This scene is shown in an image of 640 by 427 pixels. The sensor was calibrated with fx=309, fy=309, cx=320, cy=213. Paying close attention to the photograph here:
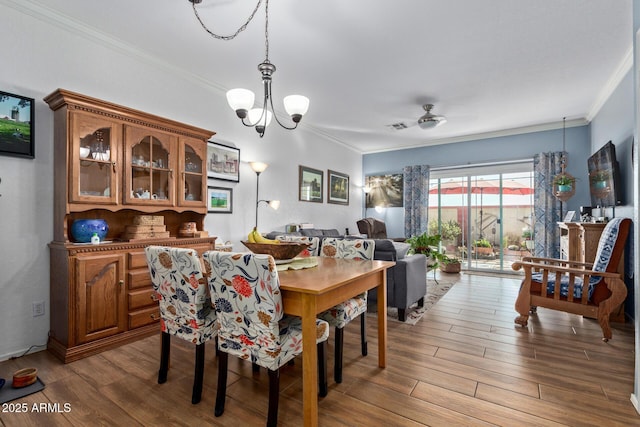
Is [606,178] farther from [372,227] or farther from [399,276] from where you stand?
[372,227]

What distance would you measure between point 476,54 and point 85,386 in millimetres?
4315

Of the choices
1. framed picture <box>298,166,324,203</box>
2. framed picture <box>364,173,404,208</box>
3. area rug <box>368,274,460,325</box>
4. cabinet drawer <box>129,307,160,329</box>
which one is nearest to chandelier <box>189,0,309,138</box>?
cabinet drawer <box>129,307,160,329</box>

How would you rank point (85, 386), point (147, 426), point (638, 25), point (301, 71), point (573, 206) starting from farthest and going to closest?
point (573, 206), point (301, 71), point (85, 386), point (638, 25), point (147, 426)

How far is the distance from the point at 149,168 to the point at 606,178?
16.8 ft

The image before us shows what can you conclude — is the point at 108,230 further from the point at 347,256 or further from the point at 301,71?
the point at 301,71

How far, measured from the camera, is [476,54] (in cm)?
316

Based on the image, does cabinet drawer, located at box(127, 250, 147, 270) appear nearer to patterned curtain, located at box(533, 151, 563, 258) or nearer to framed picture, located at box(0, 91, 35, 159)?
framed picture, located at box(0, 91, 35, 159)

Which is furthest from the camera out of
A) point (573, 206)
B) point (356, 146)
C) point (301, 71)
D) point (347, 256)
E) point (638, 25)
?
point (356, 146)

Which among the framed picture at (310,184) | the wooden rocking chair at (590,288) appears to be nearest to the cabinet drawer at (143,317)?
the framed picture at (310,184)

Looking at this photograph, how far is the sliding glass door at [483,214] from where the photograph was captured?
19.6 ft

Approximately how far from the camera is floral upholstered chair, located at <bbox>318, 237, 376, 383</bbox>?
2.07 metres

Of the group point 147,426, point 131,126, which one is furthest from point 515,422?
point 131,126

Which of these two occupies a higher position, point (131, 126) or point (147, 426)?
point (131, 126)

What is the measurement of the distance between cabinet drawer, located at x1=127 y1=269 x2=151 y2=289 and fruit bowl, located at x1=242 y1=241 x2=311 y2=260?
1.33 m
